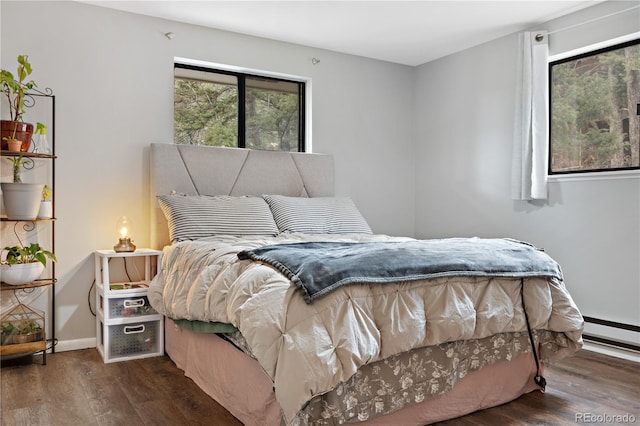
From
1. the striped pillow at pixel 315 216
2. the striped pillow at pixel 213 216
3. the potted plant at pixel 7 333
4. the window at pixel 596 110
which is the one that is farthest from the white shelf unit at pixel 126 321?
the window at pixel 596 110

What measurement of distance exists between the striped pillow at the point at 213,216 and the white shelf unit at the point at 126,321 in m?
0.28

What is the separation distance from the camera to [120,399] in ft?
8.43

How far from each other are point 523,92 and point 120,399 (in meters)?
3.53

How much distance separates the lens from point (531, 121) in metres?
3.98

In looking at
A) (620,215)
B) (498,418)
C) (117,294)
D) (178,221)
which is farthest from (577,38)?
(117,294)

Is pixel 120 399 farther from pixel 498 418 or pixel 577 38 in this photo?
pixel 577 38

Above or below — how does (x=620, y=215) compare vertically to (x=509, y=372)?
above

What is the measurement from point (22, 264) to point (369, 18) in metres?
2.93

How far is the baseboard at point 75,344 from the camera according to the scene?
3.48 meters

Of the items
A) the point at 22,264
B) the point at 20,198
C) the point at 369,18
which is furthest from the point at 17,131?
the point at 369,18

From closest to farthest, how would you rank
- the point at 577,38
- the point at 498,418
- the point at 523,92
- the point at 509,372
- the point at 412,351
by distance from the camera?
1. the point at 412,351
2. the point at 498,418
3. the point at 509,372
4. the point at 577,38
5. the point at 523,92

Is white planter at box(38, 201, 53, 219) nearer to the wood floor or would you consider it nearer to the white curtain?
the wood floor

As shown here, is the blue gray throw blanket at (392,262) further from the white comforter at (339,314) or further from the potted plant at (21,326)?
the potted plant at (21,326)

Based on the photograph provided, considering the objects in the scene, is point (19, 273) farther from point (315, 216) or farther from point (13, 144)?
point (315, 216)
